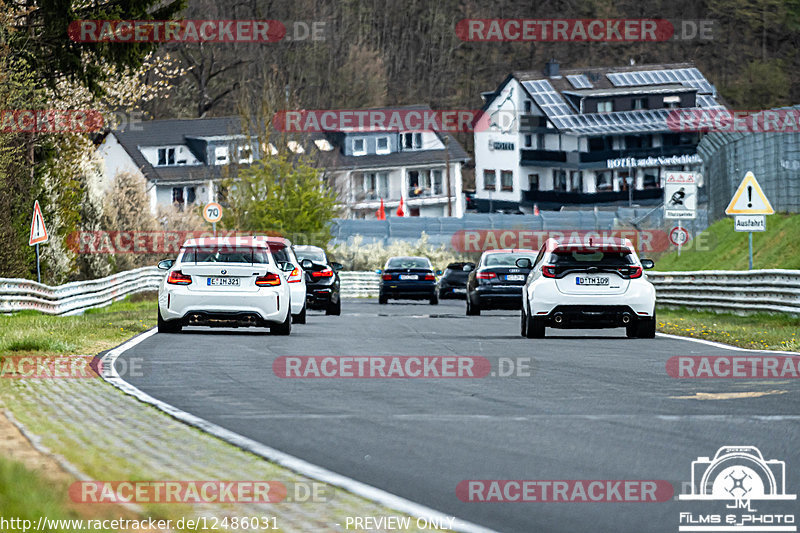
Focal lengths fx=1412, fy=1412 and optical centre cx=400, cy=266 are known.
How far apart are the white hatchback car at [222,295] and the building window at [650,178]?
298 feet

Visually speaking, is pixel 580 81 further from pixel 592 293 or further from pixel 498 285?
pixel 592 293

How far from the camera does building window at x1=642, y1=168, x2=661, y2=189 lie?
10988 cm

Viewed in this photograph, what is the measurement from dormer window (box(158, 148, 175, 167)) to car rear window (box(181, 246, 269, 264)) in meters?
77.8

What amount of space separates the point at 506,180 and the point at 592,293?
308 feet

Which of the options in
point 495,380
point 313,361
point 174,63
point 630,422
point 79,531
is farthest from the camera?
point 174,63

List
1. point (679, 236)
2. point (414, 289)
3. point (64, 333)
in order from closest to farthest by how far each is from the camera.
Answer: point (64, 333) < point (679, 236) < point (414, 289)

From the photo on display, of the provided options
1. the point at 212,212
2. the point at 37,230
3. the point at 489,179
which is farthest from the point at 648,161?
the point at 37,230

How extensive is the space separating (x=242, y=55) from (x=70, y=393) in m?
91.5

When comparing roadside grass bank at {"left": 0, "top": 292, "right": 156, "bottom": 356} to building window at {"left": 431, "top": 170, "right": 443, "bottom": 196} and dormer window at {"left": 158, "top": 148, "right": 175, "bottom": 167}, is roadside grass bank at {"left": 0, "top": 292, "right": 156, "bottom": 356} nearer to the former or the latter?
dormer window at {"left": 158, "top": 148, "right": 175, "bottom": 167}

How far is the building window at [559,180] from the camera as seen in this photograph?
4370 inches

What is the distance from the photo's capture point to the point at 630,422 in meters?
10.6

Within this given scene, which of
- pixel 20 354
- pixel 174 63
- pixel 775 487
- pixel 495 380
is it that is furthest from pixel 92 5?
pixel 174 63

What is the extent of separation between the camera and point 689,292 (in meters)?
32.2

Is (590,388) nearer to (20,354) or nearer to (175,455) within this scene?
(175,455)
